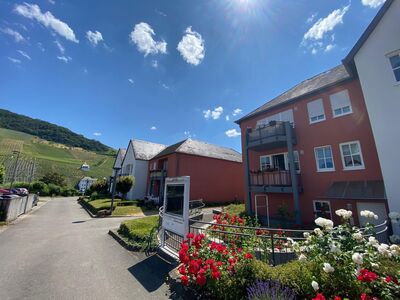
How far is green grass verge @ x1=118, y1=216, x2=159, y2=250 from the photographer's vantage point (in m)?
8.34

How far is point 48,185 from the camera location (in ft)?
152

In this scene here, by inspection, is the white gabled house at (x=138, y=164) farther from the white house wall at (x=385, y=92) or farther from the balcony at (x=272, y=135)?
the white house wall at (x=385, y=92)

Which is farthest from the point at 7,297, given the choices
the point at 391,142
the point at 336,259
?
the point at 391,142

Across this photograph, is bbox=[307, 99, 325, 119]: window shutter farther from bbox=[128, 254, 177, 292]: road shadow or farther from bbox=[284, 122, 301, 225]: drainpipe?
bbox=[128, 254, 177, 292]: road shadow

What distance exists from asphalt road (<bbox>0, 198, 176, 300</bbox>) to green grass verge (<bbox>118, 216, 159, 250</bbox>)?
532mm

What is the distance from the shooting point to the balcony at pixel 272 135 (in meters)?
13.3

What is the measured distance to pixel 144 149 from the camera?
3216cm

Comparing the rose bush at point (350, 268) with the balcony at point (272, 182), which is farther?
the balcony at point (272, 182)

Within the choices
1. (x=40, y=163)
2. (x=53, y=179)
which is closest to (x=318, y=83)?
(x=53, y=179)

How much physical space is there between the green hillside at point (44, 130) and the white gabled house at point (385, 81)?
145 m

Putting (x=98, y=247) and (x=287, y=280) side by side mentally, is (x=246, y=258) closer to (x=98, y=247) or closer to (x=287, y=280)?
(x=287, y=280)

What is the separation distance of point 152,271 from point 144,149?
27.6m

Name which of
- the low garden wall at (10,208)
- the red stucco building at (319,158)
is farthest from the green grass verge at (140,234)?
the low garden wall at (10,208)

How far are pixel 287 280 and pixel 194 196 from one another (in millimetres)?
19483
